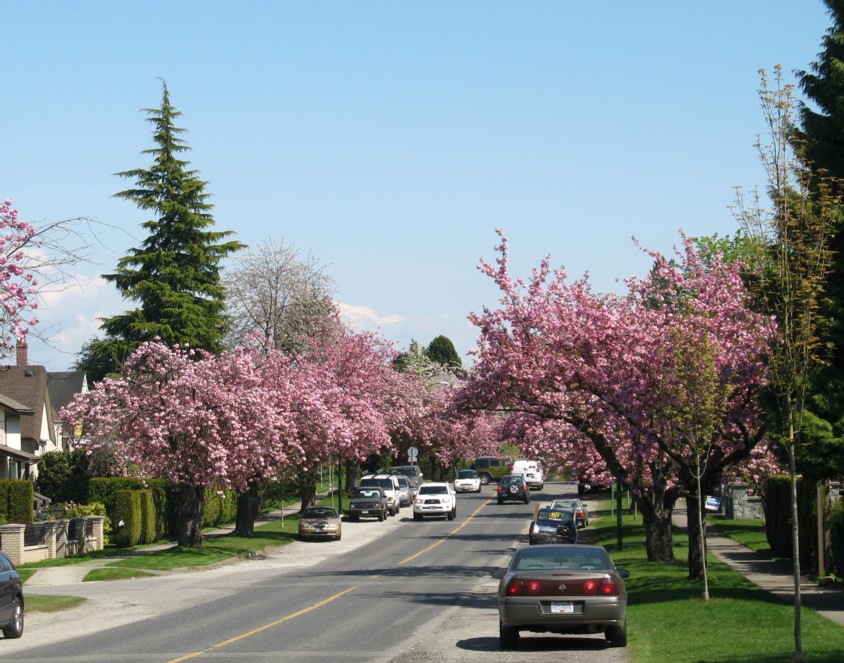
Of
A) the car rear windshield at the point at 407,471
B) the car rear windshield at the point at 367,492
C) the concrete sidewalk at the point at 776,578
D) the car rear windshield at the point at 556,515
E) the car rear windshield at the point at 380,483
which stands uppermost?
the car rear windshield at the point at 407,471

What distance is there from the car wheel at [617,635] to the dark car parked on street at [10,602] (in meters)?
10.3

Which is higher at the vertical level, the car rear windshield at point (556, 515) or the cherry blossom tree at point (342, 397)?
the cherry blossom tree at point (342, 397)

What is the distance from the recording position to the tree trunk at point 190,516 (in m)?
41.3

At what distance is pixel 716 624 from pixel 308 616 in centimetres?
818

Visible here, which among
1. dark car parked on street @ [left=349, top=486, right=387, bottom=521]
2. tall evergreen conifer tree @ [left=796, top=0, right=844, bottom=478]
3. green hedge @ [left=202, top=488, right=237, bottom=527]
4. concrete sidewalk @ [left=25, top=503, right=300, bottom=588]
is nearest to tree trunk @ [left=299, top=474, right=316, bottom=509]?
dark car parked on street @ [left=349, top=486, right=387, bottom=521]

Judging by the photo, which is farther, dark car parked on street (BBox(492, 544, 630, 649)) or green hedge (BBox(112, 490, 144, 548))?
green hedge (BBox(112, 490, 144, 548))

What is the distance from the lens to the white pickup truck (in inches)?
2325

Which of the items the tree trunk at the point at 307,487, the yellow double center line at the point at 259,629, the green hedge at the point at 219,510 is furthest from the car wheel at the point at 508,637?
the tree trunk at the point at 307,487

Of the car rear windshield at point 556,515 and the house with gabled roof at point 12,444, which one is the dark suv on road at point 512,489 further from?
the car rear windshield at point 556,515

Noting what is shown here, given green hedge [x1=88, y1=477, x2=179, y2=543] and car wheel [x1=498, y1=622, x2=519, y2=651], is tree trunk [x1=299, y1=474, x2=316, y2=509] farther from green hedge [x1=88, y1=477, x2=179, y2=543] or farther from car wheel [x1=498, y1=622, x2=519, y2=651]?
car wheel [x1=498, y1=622, x2=519, y2=651]

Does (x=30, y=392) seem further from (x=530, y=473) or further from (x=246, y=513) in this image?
(x=530, y=473)

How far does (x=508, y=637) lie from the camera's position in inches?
692

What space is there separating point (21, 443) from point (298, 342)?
50.2 ft

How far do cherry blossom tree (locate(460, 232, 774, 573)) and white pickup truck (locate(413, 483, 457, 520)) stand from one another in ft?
80.1
